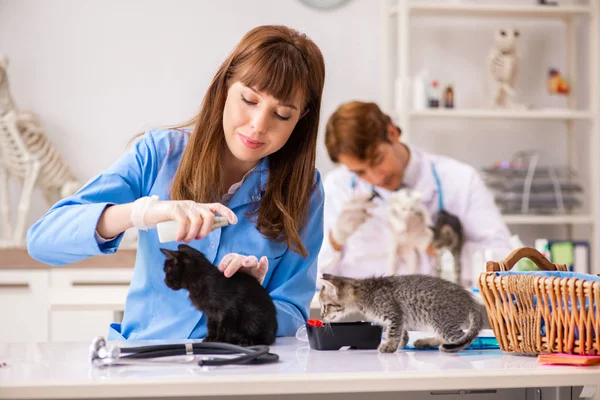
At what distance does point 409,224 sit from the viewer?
10.8 feet

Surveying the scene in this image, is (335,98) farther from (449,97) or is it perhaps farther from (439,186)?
(439,186)

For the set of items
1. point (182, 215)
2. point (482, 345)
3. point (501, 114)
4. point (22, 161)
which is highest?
point (501, 114)

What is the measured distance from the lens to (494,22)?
4.11 m

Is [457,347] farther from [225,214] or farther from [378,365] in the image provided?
[225,214]

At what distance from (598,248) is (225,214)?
320 centimetres

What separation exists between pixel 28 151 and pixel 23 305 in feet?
2.51

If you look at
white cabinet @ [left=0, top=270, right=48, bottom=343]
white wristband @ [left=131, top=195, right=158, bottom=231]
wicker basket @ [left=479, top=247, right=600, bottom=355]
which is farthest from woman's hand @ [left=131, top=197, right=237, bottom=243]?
white cabinet @ [left=0, top=270, right=48, bottom=343]

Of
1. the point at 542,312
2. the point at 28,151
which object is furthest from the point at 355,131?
the point at 542,312

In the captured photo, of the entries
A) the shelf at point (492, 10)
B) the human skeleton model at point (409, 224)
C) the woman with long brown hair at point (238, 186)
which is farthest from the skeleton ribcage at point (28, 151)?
the woman with long brown hair at point (238, 186)

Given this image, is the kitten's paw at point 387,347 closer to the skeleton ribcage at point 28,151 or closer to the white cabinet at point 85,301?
the white cabinet at point 85,301

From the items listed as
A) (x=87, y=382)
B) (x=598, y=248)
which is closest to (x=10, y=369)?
(x=87, y=382)

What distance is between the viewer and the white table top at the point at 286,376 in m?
0.95

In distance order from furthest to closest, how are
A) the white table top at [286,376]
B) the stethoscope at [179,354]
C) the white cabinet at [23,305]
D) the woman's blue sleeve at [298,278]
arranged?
the white cabinet at [23,305]
the woman's blue sleeve at [298,278]
the stethoscope at [179,354]
the white table top at [286,376]

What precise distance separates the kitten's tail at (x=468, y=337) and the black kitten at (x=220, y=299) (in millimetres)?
312
